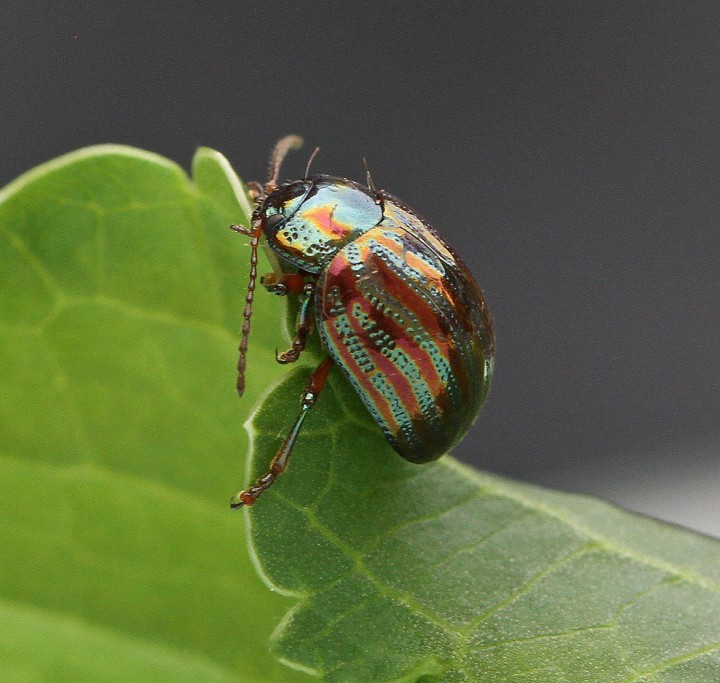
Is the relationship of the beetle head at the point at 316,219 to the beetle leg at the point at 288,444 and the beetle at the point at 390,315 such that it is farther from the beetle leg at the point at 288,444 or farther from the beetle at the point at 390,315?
the beetle leg at the point at 288,444

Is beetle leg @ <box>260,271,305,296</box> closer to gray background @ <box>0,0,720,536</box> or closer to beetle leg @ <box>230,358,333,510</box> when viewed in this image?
beetle leg @ <box>230,358,333,510</box>

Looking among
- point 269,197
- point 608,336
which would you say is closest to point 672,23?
point 608,336

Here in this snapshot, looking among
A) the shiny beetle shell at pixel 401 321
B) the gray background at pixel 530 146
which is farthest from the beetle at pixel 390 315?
the gray background at pixel 530 146

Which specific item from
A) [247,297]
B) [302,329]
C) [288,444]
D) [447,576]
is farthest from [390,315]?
[447,576]

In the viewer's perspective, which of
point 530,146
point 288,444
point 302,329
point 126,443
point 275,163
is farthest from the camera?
point 530,146

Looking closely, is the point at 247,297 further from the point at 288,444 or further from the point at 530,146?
the point at 530,146

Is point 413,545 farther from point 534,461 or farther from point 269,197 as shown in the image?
point 534,461

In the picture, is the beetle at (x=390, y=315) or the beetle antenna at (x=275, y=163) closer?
the beetle at (x=390, y=315)
